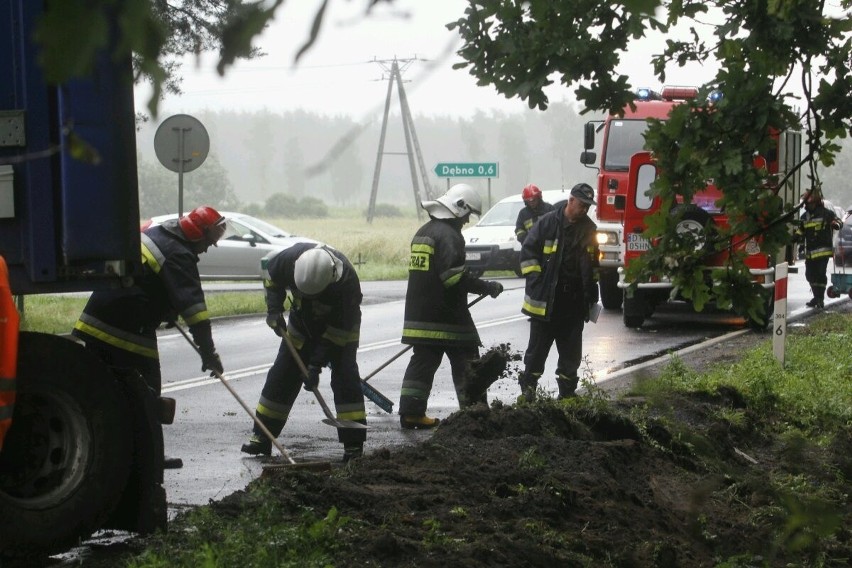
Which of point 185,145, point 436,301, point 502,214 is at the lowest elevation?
point 436,301

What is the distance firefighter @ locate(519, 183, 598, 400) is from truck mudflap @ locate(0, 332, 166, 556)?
5.06 metres

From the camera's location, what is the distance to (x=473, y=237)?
965 inches

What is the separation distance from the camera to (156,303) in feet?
24.4

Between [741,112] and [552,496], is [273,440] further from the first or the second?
[741,112]

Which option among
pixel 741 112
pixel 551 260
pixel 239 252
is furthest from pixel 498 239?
pixel 741 112

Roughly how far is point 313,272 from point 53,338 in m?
3.13

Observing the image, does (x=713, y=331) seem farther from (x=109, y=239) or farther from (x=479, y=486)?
(x=109, y=239)

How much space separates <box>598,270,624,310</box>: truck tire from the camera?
18.4 metres

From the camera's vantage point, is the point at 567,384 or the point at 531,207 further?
the point at 531,207

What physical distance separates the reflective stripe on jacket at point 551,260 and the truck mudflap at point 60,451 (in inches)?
201

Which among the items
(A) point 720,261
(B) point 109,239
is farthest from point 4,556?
(A) point 720,261

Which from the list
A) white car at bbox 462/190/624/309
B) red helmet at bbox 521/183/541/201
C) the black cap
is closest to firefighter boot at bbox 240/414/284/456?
the black cap

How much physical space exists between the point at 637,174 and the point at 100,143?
38.2ft

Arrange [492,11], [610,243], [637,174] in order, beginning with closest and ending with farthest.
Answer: [492,11] < [637,174] < [610,243]
